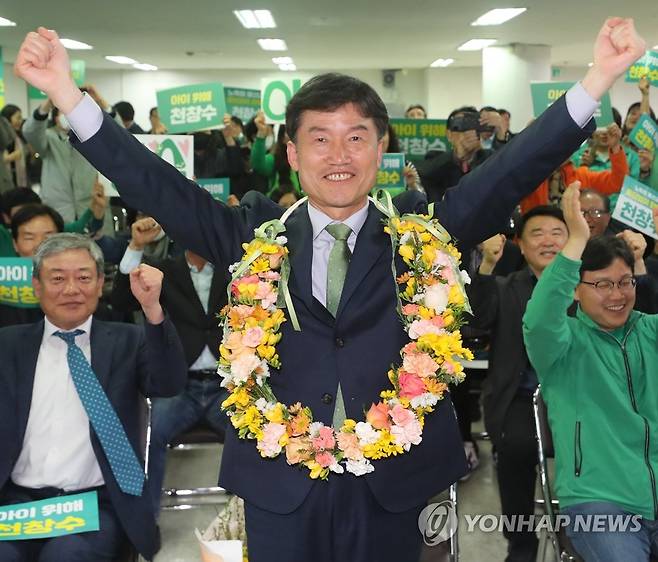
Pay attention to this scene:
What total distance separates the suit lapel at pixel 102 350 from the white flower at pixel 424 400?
1477mm

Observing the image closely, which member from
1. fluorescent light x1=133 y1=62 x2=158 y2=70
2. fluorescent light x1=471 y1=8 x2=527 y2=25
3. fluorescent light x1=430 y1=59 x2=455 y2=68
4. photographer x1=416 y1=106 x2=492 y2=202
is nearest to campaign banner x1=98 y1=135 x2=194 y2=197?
photographer x1=416 y1=106 x2=492 y2=202

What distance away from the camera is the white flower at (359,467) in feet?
5.30

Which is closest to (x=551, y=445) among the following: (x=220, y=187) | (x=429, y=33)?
(x=220, y=187)

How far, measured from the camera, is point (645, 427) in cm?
255

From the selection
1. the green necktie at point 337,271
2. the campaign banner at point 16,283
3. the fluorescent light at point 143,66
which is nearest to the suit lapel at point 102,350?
the campaign banner at point 16,283

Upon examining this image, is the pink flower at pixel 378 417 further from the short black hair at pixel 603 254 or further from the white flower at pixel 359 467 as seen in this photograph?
the short black hair at pixel 603 254

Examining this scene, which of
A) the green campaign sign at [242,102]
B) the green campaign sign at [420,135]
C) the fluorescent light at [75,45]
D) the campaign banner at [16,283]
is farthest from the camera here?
the fluorescent light at [75,45]

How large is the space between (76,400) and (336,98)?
161cm

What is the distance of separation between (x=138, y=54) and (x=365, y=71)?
21.8ft

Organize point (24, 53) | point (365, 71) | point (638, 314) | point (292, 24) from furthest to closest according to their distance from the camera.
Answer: point (365, 71) → point (292, 24) → point (638, 314) → point (24, 53)

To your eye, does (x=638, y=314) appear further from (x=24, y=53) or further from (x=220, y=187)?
(x=220, y=187)

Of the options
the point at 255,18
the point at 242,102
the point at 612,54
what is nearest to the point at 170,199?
the point at 612,54

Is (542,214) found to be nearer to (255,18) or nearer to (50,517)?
(50,517)

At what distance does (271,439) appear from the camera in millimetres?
1632
